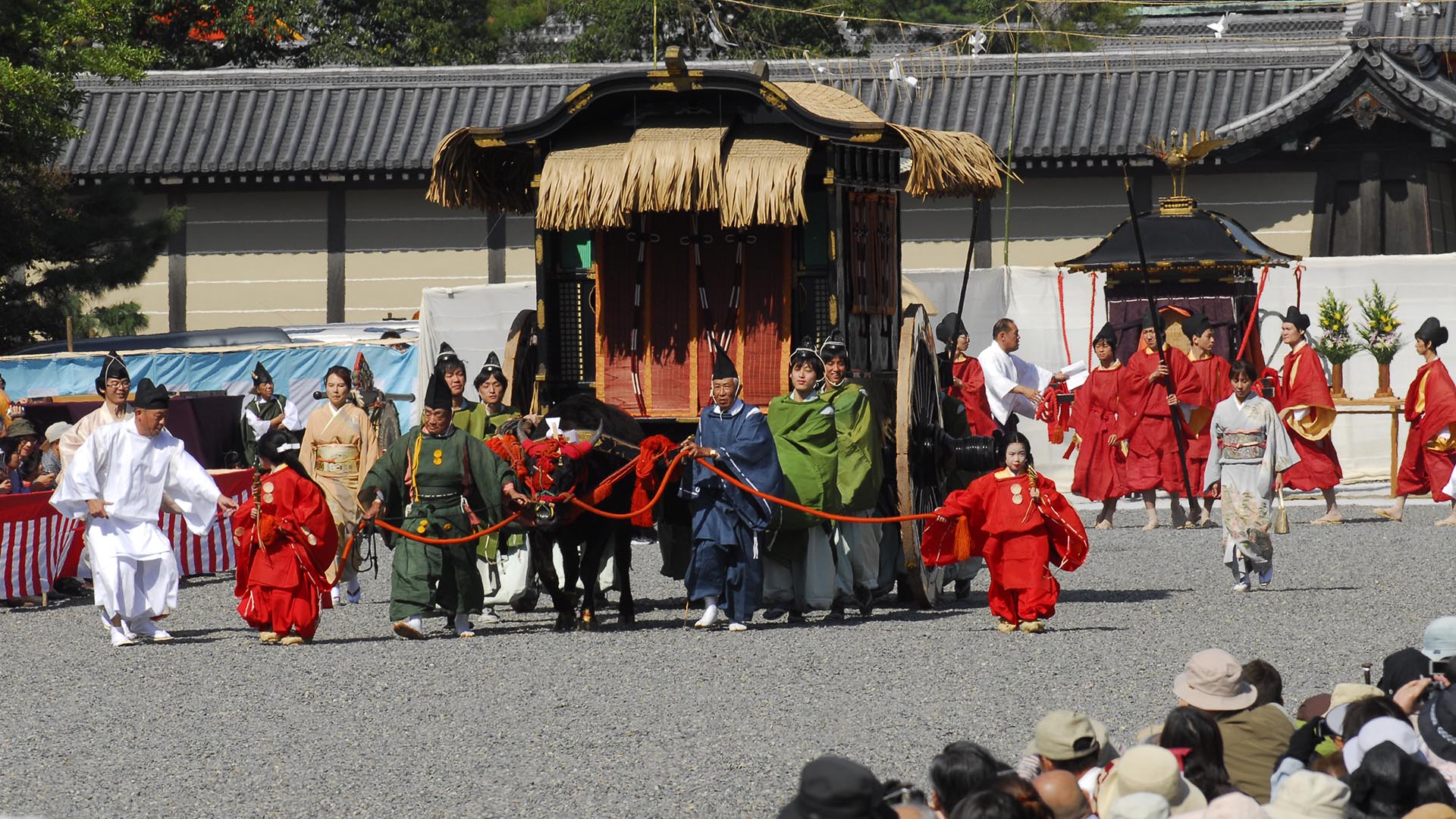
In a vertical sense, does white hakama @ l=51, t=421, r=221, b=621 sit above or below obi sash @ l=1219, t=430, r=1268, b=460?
below

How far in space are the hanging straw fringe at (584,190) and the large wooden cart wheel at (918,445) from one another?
5.33 feet

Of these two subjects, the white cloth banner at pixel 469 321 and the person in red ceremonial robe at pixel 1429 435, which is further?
the white cloth banner at pixel 469 321

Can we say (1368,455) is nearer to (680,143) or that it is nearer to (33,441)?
(680,143)

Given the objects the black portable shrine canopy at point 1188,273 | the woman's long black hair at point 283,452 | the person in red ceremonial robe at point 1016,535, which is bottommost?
the person in red ceremonial robe at point 1016,535

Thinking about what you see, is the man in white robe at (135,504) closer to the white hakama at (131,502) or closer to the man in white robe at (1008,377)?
the white hakama at (131,502)

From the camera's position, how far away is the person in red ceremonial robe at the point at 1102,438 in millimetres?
15383

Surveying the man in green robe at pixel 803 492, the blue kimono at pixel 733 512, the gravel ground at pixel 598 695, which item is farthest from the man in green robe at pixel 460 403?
the man in green robe at pixel 803 492

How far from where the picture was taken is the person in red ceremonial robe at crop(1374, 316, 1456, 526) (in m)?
14.8

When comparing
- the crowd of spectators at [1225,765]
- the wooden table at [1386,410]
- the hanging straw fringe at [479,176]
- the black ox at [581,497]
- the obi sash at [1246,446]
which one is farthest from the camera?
the wooden table at [1386,410]

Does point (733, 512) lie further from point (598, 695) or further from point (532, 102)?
point (532, 102)

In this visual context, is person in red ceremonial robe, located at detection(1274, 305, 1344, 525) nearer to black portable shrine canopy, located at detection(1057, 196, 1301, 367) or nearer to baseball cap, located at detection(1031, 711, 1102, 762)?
black portable shrine canopy, located at detection(1057, 196, 1301, 367)

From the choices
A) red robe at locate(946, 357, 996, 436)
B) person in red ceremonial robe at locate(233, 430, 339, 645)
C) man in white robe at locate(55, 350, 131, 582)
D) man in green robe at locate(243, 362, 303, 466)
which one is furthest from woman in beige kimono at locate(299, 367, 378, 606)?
red robe at locate(946, 357, 996, 436)

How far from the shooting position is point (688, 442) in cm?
991

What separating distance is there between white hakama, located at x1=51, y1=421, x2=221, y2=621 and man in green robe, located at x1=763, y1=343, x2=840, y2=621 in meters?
2.89
